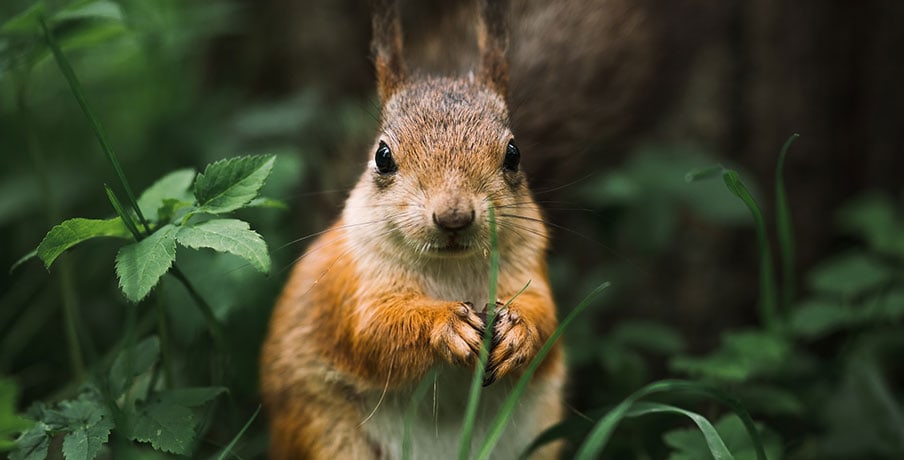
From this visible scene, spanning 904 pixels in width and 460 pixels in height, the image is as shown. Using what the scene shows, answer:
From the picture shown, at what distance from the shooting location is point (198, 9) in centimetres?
331

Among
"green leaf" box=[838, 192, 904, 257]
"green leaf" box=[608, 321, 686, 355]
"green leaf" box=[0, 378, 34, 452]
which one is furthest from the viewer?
"green leaf" box=[838, 192, 904, 257]

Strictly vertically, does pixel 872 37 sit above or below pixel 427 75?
below

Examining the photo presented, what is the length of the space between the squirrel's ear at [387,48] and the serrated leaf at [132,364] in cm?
78

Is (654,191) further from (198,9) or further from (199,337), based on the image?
(198,9)

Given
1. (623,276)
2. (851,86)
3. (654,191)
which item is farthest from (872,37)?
(623,276)

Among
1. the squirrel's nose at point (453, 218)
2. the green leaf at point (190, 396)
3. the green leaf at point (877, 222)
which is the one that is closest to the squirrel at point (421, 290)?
the squirrel's nose at point (453, 218)

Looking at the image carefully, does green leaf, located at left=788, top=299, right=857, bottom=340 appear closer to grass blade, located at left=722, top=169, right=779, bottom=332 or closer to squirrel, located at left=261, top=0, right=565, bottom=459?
grass blade, located at left=722, top=169, right=779, bottom=332

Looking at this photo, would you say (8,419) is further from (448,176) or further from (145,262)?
(448,176)

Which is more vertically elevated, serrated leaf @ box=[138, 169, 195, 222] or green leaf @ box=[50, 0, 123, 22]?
green leaf @ box=[50, 0, 123, 22]

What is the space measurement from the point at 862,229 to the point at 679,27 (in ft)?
3.31

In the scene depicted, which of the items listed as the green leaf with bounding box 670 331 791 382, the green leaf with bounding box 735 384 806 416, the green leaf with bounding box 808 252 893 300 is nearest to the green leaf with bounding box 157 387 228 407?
the green leaf with bounding box 670 331 791 382

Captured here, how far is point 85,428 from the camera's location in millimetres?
1572

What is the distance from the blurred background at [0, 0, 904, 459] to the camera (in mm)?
2316

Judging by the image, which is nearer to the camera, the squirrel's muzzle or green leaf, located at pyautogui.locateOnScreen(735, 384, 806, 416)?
the squirrel's muzzle
